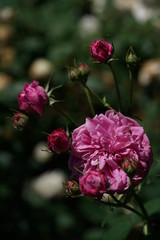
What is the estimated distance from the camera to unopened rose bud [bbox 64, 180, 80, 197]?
42.6 inches

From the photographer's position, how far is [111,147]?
108 centimetres

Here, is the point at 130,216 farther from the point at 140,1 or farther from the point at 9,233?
the point at 140,1

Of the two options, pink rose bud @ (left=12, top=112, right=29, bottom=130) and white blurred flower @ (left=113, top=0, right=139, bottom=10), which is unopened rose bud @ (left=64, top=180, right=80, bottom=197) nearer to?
pink rose bud @ (left=12, top=112, right=29, bottom=130)

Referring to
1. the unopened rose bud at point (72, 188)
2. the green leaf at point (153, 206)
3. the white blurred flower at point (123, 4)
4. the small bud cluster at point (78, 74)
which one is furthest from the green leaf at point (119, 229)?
the white blurred flower at point (123, 4)

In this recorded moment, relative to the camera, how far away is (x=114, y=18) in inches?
119

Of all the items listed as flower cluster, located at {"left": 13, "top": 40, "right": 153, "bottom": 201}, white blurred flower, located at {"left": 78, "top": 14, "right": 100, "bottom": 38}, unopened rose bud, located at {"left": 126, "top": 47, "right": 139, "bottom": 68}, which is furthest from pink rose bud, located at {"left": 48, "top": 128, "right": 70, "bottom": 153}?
white blurred flower, located at {"left": 78, "top": 14, "right": 100, "bottom": 38}

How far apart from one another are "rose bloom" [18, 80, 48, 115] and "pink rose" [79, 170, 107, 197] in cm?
24

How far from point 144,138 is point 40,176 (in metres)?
1.72

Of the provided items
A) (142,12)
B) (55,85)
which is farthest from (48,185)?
(142,12)

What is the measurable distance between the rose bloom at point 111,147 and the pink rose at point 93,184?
4 centimetres

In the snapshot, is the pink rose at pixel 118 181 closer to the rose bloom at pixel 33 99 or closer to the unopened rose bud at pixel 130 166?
the unopened rose bud at pixel 130 166

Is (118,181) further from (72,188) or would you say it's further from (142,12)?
(142,12)

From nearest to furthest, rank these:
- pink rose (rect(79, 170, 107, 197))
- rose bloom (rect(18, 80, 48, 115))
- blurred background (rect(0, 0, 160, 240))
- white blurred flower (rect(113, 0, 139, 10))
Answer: pink rose (rect(79, 170, 107, 197)), rose bloom (rect(18, 80, 48, 115)), blurred background (rect(0, 0, 160, 240)), white blurred flower (rect(113, 0, 139, 10))

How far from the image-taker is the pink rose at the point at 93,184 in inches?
39.0
